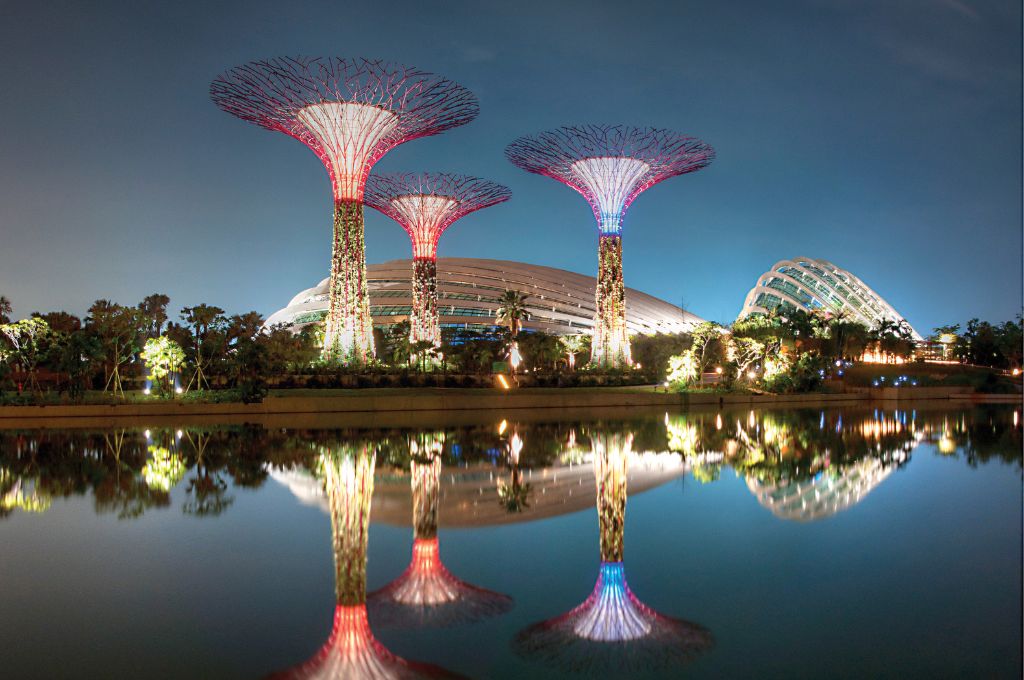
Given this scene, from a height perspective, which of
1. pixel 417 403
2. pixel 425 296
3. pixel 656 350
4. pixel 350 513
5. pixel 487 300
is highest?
pixel 487 300

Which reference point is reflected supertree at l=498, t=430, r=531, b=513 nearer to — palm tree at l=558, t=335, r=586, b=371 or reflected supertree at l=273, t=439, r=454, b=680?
reflected supertree at l=273, t=439, r=454, b=680

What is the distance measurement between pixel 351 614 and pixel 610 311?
140 ft

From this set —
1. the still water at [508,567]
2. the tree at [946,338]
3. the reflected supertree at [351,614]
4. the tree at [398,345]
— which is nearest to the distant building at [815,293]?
the tree at [946,338]

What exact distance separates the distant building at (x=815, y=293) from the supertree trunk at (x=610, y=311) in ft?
141

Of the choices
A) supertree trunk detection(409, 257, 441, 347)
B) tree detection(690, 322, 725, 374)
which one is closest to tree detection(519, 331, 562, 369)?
supertree trunk detection(409, 257, 441, 347)

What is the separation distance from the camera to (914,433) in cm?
2517

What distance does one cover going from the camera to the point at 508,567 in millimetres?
8203

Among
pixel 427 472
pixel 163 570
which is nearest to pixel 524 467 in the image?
pixel 427 472

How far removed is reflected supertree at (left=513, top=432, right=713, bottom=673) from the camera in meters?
5.75

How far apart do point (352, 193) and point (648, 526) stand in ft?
104

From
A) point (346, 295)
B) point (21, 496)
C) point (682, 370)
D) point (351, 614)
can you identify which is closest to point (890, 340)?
point (682, 370)

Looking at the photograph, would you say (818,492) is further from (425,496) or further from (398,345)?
(398,345)

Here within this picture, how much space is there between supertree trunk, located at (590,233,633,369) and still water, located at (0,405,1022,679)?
31.2m

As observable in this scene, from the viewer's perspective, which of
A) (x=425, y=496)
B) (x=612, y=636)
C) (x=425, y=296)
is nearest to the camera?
(x=612, y=636)
